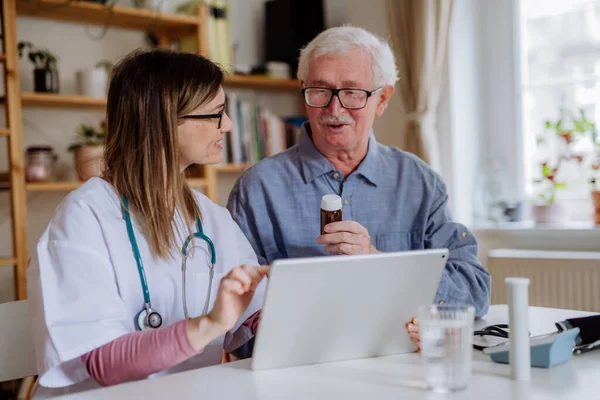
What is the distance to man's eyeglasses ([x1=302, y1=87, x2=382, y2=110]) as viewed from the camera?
1.84 m

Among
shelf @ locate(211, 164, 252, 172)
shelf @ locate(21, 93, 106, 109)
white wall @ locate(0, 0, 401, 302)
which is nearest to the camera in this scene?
shelf @ locate(21, 93, 106, 109)

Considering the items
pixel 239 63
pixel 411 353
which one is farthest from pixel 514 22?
pixel 411 353

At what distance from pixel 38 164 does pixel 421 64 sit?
1639 millimetres

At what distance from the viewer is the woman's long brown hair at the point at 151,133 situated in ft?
4.52

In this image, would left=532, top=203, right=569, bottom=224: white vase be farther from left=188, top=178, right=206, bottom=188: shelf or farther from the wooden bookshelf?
left=188, top=178, right=206, bottom=188: shelf

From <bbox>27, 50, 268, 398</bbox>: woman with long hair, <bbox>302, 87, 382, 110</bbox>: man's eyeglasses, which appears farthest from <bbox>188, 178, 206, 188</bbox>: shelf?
<bbox>27, 50, 268, 398</bbox>: woman with long hair

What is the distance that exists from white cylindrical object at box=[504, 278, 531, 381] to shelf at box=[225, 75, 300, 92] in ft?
7.41

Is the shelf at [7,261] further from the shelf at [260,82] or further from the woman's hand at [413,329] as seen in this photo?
the woman's hand at [413,329]

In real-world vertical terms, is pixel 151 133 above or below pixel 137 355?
above

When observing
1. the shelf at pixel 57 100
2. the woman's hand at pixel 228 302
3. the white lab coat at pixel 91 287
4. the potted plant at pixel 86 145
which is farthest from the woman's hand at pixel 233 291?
the shelf at pixel 57 100

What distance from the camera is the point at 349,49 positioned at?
183cm

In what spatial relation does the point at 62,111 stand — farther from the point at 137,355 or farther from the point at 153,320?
the point at 137,355

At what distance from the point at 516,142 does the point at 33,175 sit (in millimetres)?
2037

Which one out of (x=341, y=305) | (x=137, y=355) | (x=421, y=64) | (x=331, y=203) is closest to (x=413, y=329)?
(x=341, y=305)
